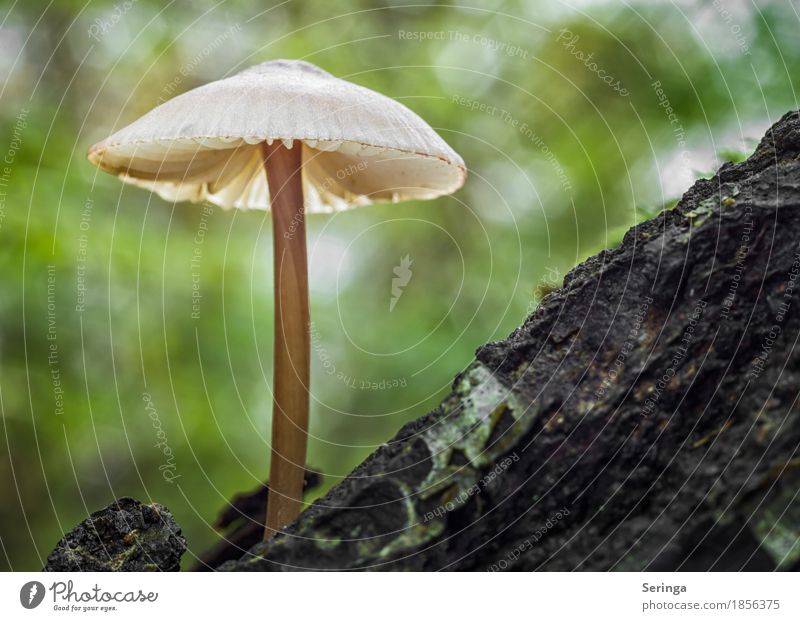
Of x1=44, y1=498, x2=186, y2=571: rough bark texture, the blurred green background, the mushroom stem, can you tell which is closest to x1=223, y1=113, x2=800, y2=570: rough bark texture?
x1=44, y1=498, x2=186, y2=571: rough bark texture

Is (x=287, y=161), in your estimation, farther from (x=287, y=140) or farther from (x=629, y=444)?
(x=629, y=444)

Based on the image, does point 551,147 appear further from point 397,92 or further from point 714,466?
point 714,466

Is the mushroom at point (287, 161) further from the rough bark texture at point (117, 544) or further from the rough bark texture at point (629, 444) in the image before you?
the rough bark texture at point (629, 444)

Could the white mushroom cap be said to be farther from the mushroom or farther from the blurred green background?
the blurred green background

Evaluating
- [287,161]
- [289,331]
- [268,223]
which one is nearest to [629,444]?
[289,331]

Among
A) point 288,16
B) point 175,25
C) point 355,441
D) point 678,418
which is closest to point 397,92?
point 288,16
